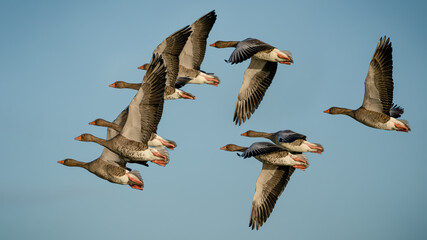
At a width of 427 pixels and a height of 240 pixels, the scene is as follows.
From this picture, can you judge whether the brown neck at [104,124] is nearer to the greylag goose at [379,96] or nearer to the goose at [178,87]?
the goose at [178,87]

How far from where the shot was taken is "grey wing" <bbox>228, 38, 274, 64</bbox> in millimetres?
15766

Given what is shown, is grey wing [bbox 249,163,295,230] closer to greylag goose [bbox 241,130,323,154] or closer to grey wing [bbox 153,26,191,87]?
greylag goose [bbox 241,130,323,154]

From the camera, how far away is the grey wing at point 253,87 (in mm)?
19047

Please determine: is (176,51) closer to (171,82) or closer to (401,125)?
(171,82)

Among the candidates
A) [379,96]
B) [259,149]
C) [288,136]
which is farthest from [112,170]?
[379,96]

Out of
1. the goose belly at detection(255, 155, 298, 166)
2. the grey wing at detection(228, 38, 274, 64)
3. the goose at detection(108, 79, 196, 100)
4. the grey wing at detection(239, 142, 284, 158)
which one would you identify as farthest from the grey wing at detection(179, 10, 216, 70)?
the grey wing at detection(239, 142, 284, 158)

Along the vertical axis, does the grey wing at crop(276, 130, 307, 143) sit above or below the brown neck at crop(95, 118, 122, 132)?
above

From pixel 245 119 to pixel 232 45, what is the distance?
236 cm

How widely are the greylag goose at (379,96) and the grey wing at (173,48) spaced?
4.89m

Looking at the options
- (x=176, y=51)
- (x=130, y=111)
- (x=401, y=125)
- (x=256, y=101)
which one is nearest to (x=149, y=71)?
(x=130, y=111)

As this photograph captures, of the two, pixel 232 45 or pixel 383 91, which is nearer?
pixel 383 91

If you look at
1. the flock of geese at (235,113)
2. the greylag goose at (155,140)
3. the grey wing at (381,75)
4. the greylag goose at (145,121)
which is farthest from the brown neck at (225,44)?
the greylag goose at (145,121)

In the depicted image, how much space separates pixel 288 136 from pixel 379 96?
283cm

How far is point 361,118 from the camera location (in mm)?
17531
